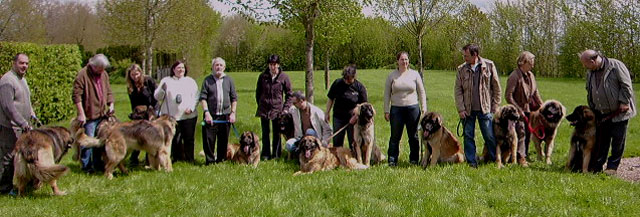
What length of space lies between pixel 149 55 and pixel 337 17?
10.5 meters

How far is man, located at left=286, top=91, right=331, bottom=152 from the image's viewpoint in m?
7.36

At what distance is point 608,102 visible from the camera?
19.7 feet

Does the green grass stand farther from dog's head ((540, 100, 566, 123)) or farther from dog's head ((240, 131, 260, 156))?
dog's head ((540, 100, 566, 123))

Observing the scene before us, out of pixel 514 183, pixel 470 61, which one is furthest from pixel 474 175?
pixel 470 61

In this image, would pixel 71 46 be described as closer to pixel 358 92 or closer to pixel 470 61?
pixel 358 92

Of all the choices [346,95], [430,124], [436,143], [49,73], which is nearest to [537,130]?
[436,143]

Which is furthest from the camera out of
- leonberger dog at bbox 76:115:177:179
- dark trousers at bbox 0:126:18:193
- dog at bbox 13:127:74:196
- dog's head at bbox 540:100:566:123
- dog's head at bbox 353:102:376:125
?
dog's head at bbox 540:100:566:123

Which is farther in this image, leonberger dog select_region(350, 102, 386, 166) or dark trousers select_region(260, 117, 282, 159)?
dark trousers select_region(260, 117, 282, 159)

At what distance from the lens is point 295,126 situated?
7.65 m

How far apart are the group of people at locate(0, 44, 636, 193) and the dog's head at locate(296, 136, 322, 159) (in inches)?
26.1

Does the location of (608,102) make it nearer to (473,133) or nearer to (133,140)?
(473,133)

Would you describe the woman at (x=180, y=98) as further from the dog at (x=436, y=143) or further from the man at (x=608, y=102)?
the man at (x=608, y=102)

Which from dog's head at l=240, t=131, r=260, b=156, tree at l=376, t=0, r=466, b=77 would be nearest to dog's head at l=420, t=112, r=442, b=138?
dog's head at l=240, t=131, r=260, b=156

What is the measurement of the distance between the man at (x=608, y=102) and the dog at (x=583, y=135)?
77mm
